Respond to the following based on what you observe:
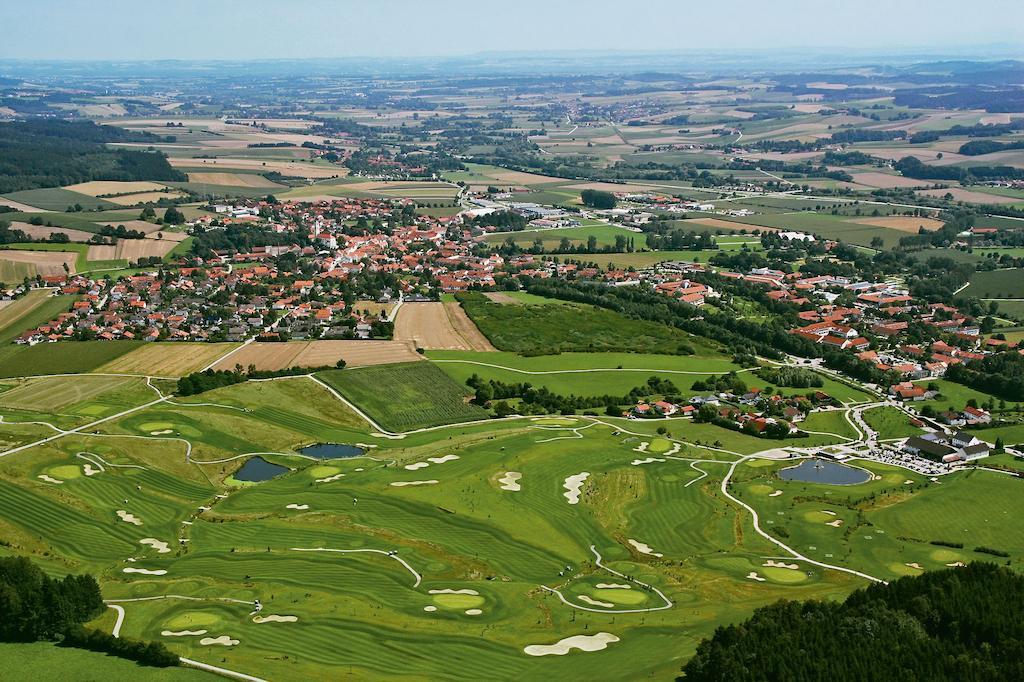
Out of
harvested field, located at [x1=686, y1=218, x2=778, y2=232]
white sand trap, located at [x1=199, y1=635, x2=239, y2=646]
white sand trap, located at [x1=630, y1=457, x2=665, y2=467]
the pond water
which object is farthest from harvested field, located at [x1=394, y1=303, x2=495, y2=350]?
harvested field, located at [x1=686, y1=218, x2=778, y2=232]

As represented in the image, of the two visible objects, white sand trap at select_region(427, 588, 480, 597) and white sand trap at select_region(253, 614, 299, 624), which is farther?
white sand trap at select_region(427, 588, 480, 597)

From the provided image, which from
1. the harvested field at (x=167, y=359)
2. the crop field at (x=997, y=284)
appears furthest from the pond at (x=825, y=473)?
the crop field at (x=997, y=284)

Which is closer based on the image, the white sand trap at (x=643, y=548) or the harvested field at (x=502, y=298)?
the white sand trap at (x=643, y=548)

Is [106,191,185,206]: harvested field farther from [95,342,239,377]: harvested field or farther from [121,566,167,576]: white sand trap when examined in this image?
[121,566,167,576]: white sand trap

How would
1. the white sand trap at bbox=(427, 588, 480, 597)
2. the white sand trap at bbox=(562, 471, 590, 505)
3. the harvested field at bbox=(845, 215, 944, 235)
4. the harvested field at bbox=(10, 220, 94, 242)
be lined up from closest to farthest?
1. the white sand trap at bbox=(427, 588, 480, 597)
2. the white sand trap at bbox=(562, 471, 590, 505)
3. the harvested field at bbox=(10, 220, 94, 242)
4. the harvested field at bbox=(845, 215, 944, 235)

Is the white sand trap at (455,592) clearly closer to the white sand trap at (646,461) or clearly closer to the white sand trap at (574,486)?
the white sand trap at (574,486)

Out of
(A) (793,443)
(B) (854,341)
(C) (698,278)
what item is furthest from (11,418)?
(C) (698,278)
